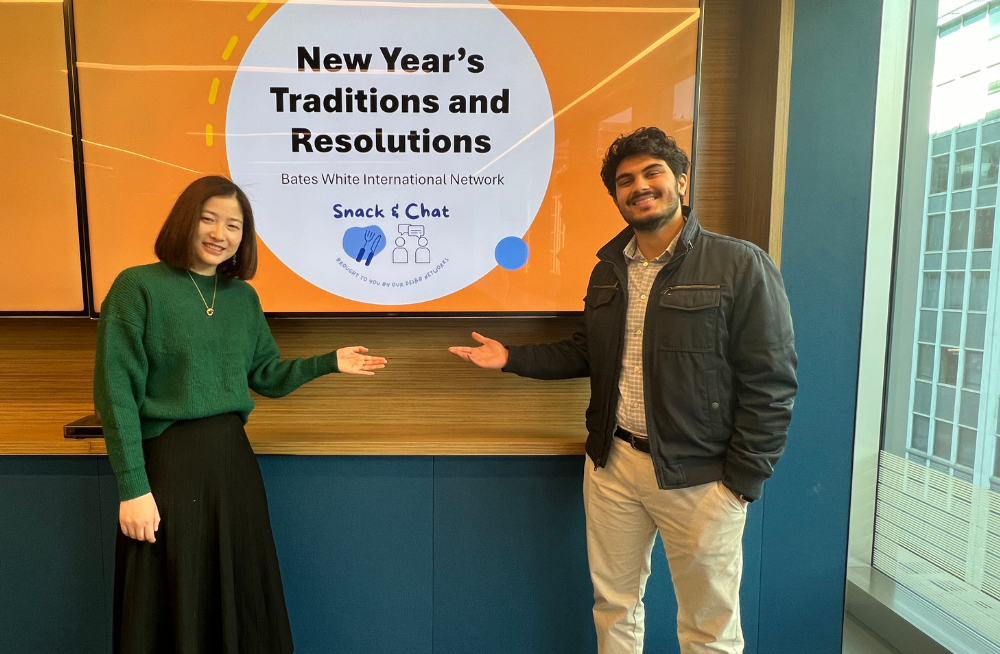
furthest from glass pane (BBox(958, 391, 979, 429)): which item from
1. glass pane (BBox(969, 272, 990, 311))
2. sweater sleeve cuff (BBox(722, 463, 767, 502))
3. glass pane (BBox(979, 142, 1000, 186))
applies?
sweater sleeve cuff (BBox(722, 463, 767, 502))

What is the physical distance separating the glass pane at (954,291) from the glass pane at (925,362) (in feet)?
0.54

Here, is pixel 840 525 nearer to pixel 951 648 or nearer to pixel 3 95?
pixel 951 648

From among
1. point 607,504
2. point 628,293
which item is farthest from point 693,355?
point 607,504

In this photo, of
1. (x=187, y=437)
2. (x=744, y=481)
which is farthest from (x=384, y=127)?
(x=744, y=481)

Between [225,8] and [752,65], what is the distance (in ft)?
5.97

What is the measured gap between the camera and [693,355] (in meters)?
1.48

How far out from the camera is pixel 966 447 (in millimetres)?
1848

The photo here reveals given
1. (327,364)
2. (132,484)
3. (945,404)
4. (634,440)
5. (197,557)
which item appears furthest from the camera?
(945,404)

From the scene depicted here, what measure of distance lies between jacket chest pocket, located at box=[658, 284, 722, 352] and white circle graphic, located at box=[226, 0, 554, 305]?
666 millimetres

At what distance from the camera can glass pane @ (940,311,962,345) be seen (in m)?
1.87

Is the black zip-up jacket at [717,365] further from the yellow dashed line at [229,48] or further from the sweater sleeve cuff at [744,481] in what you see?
the yellow dashed line at [229,48]

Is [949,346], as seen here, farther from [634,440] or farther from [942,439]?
[634,440]

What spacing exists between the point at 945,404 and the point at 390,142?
6.94ft

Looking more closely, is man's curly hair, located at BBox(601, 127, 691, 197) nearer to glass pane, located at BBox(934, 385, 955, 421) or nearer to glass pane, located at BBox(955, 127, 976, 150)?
glass pane, located at BBox(955, 127, 976, 150)
